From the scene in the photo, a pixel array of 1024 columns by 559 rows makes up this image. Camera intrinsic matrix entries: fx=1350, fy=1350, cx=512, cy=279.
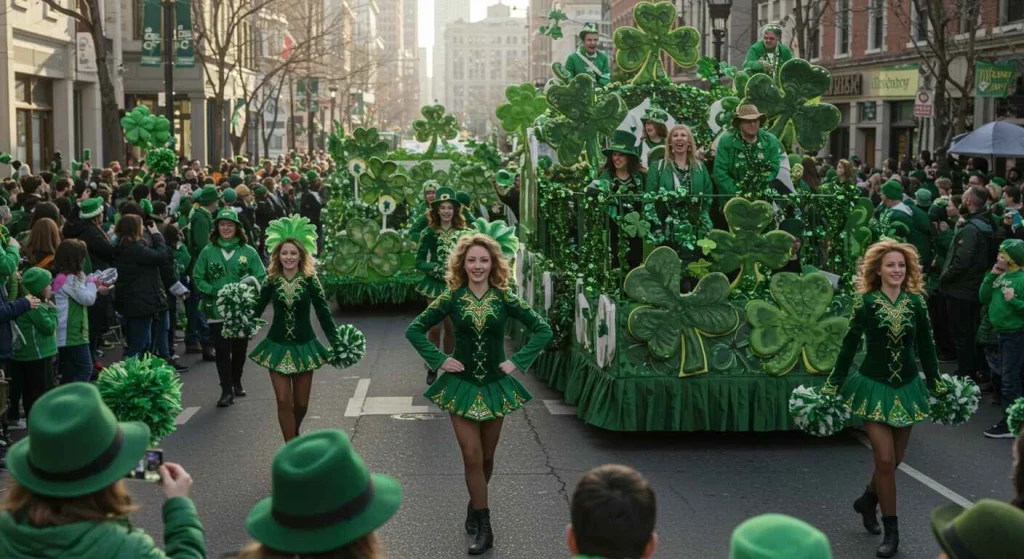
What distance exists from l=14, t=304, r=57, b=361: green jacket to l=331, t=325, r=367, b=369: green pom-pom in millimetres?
2123

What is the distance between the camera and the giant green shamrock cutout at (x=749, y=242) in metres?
9.80

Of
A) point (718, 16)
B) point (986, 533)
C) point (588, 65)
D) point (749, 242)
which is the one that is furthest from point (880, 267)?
point (718, 16)

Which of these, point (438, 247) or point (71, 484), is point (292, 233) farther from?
point (71, 484)

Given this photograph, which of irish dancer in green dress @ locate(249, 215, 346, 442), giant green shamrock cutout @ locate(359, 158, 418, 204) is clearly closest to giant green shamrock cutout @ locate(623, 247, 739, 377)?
irish dancer in green dress @ locate(249, 215, 346, 442)

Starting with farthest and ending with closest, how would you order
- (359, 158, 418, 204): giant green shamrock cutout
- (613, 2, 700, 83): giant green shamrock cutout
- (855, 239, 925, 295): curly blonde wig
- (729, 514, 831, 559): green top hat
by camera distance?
(359, 158, 418, 204): giant green shamrock cutout
(613, 2, 700, 83): giant green shamrock cutout
(855, 239, 925, 295): curly blonde wig
(729, 514, 831, 559): green top hat

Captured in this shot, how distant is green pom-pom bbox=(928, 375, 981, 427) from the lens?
Answer: 7715 millimetres

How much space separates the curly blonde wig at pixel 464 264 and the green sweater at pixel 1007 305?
4.86 m

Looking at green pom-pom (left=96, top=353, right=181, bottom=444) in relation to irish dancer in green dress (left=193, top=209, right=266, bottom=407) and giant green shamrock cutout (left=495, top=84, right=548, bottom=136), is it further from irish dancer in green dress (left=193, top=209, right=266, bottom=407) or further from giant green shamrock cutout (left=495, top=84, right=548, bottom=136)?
giant green shamrock cutout (left=495, top=84, right=548, bottom=136)

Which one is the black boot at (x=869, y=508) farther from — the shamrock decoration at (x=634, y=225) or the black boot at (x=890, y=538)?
the shamrock decoration at (x=634, y=225)

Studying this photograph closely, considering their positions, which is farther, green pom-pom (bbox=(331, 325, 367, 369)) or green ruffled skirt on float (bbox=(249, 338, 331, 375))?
green pom-pom (bbox=(331, 325, 367, 369))

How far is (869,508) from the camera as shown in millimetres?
7633

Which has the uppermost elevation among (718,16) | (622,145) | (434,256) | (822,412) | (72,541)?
(718,16)

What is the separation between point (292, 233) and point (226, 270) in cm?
239

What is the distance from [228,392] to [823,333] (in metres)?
5.21
